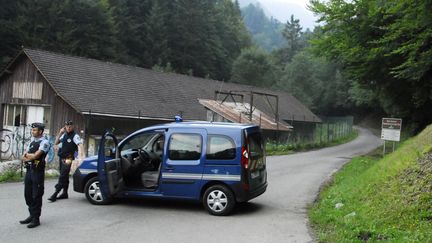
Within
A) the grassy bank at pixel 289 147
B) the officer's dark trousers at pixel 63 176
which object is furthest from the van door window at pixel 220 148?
the grassy bank at pixel 289 147

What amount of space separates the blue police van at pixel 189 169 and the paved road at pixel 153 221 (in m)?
0.36

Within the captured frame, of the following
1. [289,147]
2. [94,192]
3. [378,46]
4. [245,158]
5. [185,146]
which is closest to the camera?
[245,158]

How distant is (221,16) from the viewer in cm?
8162

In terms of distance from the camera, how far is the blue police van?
9578 mm

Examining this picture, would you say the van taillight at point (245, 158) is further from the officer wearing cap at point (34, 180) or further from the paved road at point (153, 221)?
the officer wearing cap at point (34, 180)

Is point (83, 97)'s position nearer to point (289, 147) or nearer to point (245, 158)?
point (289, 147)

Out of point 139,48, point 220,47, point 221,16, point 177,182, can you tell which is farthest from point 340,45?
point 221,16

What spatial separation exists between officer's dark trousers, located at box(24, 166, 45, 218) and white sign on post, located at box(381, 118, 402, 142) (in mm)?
17594

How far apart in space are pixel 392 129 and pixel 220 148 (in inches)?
575

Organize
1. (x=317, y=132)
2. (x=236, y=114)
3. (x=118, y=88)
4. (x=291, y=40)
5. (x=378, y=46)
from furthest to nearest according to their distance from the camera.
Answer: (x=291, y=40) < (x=317, y=132) < (x=118, y=88) < (x=236, y=114) < (x=378, y=46)

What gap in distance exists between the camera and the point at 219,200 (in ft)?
31.6

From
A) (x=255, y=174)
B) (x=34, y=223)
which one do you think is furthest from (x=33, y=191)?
(x=255, y=174)

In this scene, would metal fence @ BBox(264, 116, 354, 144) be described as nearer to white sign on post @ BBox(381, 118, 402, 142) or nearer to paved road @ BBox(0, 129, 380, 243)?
white sign on post @ BBox(381, 118, 402, 142)

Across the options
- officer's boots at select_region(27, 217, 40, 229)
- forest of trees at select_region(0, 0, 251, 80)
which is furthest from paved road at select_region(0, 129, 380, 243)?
forest of trees at select_region(0, 0, 251, 80)
